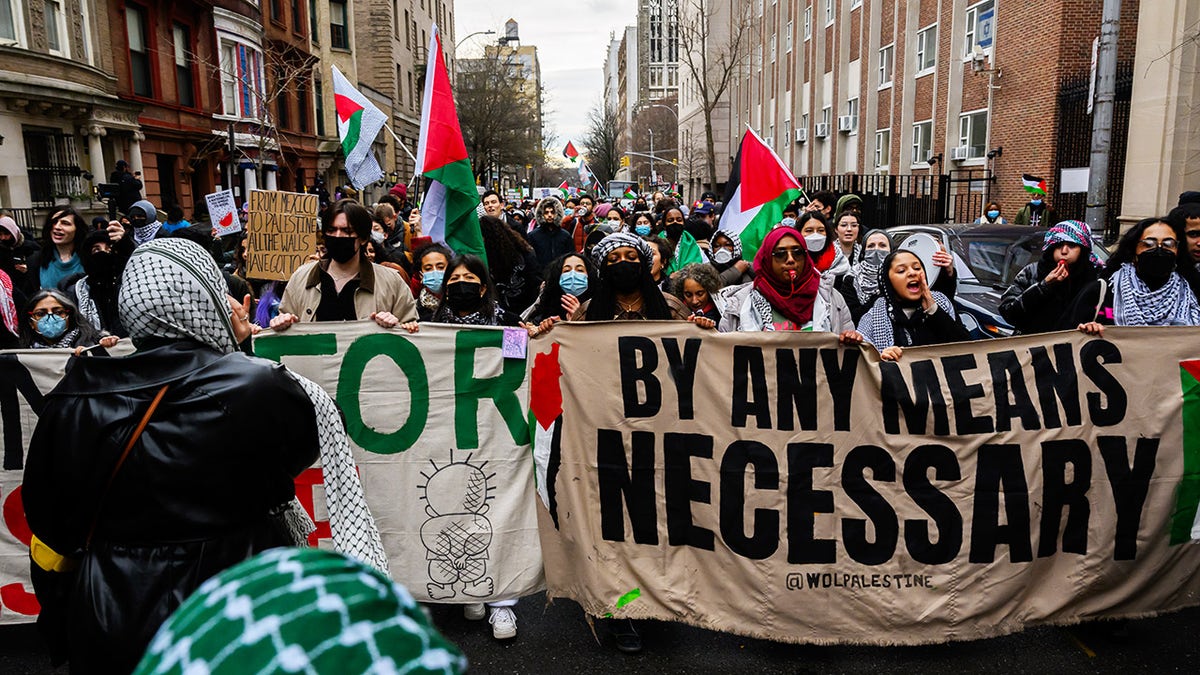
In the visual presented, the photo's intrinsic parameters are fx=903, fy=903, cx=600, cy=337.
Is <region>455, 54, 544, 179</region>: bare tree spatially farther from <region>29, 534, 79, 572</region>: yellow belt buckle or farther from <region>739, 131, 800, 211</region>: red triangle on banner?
<region>29, 534, 79, 572</region>: yellow belt buckle

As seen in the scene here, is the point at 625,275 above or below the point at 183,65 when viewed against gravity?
below

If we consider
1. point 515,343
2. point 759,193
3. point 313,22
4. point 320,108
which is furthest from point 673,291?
point 313,22

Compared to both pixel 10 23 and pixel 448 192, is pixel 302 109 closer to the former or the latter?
pixel 10 23

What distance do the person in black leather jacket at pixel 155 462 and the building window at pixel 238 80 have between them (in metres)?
28.1

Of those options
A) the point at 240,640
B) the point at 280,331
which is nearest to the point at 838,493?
the point at 280,331

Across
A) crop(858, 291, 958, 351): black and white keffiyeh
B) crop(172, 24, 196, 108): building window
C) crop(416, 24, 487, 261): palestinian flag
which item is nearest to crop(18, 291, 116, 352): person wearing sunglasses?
crop(416, 24, 487, 261): palestinian flag

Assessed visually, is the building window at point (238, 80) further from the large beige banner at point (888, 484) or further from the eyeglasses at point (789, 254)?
the large beige banner at point (888, 484)

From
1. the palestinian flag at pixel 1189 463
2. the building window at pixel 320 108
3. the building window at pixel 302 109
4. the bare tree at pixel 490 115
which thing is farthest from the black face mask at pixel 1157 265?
the bare tree at pixel 490 115

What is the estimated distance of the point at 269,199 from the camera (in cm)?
764

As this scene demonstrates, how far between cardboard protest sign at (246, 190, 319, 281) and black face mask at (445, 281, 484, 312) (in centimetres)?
296

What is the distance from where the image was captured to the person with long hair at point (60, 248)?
21.3ft

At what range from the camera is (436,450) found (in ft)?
14.5

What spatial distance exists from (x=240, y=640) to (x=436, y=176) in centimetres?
593

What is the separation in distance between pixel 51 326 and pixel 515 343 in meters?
2.92
